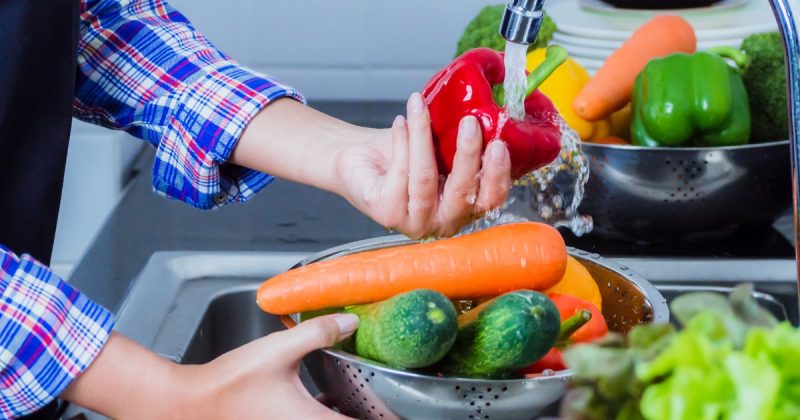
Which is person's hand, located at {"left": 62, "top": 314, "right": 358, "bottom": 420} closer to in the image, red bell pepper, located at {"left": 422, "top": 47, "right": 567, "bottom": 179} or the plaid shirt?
red bell pepper, located at {"left": 422, "top": 47, "right": 567, "bottom": 179}

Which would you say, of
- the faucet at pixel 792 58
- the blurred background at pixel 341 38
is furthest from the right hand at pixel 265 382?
the blurred background at pixel 341 38

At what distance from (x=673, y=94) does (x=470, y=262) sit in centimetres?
39

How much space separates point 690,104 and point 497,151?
0.43 meters

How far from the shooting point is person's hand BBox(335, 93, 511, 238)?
84 centimetres

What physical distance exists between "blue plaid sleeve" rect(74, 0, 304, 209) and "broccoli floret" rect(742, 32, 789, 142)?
0.54 metres

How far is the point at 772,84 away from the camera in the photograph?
125 centimetres

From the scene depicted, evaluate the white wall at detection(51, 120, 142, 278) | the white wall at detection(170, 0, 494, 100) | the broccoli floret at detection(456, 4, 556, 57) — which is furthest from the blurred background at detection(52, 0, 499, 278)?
the broccoli floret at detection(456, 4, 556, 57)

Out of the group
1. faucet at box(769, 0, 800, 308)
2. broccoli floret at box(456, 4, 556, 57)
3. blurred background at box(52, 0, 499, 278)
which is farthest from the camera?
blurred background at box(52, 0, 499, 278)

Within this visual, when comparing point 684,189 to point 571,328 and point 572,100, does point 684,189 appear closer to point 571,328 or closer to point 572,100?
point 572,100

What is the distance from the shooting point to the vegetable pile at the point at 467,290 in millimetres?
753

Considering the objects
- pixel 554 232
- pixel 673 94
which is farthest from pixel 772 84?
pixel 554 232

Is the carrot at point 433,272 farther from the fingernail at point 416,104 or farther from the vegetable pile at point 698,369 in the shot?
the vegetable pile at point 698,369

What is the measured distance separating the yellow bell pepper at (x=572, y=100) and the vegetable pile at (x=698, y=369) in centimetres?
85

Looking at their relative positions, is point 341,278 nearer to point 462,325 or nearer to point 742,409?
point 462,325
